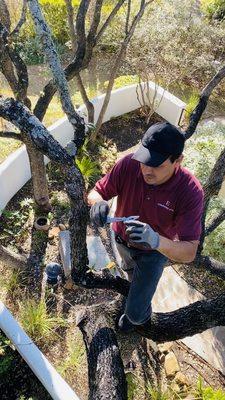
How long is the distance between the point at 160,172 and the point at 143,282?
102 cm

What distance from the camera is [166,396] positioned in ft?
11.9

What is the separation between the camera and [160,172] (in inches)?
111

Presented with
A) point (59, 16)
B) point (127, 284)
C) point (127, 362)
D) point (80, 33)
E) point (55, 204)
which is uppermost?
point (80, 33)

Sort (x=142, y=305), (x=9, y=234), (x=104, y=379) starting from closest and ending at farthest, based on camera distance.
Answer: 1. (x=104, y=379)
2. (x=142, y=305)
3. (x=9, y=234)

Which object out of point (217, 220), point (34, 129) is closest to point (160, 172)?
point (34, 129)

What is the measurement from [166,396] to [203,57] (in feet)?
23.9

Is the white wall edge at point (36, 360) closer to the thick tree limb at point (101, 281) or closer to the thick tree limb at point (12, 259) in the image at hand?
the thick tree limb at point (12, 259)

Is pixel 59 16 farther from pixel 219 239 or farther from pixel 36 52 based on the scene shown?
pixel 219 239

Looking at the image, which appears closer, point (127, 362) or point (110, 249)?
point (127, 362)

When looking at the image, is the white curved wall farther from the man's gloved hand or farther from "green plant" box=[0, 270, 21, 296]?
the man's gloved hand

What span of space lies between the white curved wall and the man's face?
2888 millimetres

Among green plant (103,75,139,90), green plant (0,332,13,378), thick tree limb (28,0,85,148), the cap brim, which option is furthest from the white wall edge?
green plant (103,75,139,90)

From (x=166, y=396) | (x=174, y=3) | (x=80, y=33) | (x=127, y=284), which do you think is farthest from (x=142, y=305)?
(x=174, y=3)

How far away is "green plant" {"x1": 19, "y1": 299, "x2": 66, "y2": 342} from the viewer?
157 inches
